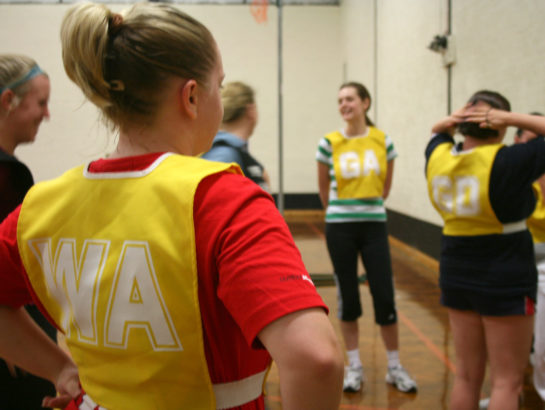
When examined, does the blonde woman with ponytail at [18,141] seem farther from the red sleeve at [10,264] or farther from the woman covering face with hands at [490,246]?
the woman covering face with hands at [490,246]

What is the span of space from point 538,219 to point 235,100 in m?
1.65

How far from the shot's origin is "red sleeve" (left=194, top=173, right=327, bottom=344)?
56cm

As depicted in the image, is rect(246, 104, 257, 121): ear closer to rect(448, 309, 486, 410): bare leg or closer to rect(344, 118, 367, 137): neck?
rect(344, 118, 367, 137): neck

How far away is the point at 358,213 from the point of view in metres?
2.79

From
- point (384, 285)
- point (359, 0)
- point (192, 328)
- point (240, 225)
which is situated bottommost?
point (384, 285)

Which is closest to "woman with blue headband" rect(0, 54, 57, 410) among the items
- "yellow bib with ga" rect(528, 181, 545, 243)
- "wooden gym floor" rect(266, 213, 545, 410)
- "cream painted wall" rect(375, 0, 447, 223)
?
"wooden gym floor" rect(266, 213, 545, 410)

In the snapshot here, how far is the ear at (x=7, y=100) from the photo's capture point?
4.58ft

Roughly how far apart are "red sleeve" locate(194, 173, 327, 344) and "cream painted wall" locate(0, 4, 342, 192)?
27.8 feet

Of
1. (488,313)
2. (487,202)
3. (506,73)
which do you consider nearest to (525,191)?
(487,202)

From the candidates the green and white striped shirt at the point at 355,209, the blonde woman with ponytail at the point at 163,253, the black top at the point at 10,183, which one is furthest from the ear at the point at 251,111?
the blonde woman with ponytail at the point at 163,253

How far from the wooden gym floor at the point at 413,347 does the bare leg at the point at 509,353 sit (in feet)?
2.37

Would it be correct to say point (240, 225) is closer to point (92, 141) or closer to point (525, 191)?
point (525, 191)

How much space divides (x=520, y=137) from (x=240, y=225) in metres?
2.60

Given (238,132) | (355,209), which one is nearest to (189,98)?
(238,132)
